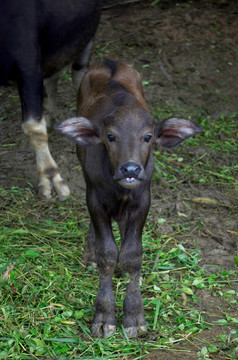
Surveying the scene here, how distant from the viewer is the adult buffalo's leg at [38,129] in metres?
5.55

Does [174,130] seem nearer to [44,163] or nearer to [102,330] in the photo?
[102,330]

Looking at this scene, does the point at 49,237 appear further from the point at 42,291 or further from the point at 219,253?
the point at 219,253

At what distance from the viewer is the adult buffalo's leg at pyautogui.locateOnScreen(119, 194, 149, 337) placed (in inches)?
152

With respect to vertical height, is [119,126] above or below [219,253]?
above

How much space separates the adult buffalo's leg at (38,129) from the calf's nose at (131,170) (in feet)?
7.87

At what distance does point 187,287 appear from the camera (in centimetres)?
436

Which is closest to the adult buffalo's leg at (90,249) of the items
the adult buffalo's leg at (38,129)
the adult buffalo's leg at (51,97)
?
the adult buffalo's leg at (38,129)

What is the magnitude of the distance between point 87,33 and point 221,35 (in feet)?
10.9

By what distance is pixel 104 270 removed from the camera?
3.89 metres

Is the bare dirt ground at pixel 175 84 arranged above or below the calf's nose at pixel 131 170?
below

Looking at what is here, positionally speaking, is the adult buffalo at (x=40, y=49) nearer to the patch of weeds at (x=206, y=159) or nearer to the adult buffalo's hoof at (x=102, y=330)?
the patch of weeds at (x=206, y=159)

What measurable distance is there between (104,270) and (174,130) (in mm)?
1003

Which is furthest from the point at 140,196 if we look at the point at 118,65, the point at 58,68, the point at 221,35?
the point at 221,35

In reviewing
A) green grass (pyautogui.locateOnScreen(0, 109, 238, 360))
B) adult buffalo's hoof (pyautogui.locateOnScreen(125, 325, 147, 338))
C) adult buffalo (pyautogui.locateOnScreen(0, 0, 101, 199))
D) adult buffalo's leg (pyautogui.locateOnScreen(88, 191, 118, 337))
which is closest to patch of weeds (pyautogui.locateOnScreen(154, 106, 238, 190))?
green grass (pyautogui.locateOnScreen(0, 109, 238, 360))
